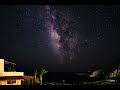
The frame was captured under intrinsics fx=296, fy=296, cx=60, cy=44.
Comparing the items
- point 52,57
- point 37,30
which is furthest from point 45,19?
point 52,57

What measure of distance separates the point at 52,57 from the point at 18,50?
1.04m

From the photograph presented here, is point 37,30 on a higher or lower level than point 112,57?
higher

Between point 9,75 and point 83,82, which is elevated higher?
point 9,75

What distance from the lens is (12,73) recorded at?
9.27m

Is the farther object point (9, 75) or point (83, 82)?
point (9, 75)

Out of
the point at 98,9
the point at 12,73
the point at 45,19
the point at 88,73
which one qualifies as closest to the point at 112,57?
the point at 88,73

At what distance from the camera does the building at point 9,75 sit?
8.79m

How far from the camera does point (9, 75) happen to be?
938 cm

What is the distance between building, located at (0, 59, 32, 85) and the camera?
28.8 ft

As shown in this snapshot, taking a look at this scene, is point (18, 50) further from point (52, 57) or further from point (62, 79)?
point (62, 79)
